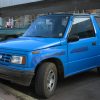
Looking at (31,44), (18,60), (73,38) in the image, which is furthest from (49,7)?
(18,60)

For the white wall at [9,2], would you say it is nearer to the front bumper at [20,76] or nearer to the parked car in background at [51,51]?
the parked car in background at [51,51]

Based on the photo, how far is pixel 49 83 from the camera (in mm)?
6543

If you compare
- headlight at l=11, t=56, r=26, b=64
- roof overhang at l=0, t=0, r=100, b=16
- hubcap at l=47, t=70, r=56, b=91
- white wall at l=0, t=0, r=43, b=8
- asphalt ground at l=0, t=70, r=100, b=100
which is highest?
white wall at l=0, t=0, r=43, b=8

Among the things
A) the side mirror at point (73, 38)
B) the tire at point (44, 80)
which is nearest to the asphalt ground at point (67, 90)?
the tire at point (44, 80)

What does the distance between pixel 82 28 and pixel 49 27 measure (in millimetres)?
924

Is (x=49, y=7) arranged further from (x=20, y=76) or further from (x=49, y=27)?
(x=20, y=76)

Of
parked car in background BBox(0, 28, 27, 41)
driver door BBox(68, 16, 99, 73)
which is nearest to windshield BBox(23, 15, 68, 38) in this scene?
driver door BBox(68, 16, 99, 73)

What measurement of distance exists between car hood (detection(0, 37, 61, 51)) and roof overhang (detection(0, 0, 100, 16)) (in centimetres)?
2182

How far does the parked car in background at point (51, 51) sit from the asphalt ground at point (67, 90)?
310 millimetres

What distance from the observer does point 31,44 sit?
6.62 metres

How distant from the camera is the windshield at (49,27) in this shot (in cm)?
738

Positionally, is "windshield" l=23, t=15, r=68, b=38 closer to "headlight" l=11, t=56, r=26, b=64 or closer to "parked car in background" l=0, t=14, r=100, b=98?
"parked car in background" l=0, t=14, r=100, b=98

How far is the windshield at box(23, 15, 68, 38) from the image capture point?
7383mm

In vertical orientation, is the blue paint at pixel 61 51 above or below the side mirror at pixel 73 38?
below
